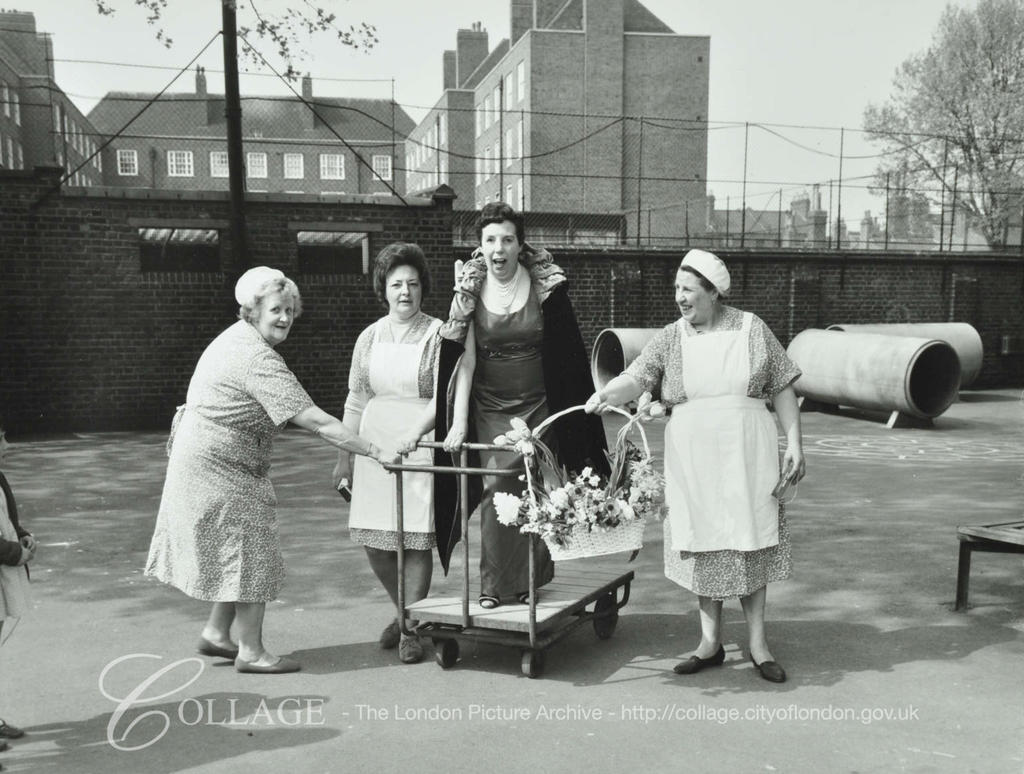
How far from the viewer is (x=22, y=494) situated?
8852mm

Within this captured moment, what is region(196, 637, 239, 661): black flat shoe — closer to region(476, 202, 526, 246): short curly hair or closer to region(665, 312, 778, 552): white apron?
region(665, 312, 778, 552): white apron

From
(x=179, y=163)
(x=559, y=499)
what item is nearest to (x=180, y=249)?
(x=559, y=499)

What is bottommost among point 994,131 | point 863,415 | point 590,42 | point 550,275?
point 863,415

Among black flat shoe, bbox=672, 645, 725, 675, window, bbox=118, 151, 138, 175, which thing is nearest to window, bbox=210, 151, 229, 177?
window, bbox=118, 151, 138, 175

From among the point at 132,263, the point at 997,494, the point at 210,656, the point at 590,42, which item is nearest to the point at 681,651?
the point at 210,656

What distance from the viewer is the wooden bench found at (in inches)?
203

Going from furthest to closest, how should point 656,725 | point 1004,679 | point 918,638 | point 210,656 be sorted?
point 918,638 → point 210,656 → point 1004,679 → point 656,725

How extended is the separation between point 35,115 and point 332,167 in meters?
28.7

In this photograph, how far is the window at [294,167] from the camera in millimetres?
50094

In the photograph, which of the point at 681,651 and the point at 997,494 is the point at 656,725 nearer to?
the point at 681,651

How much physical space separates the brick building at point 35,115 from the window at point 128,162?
6439 millimetres

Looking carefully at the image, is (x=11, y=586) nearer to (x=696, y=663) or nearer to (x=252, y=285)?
(x=252, y=285)

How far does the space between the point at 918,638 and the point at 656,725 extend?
6.00 ft

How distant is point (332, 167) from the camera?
52.3 metres
